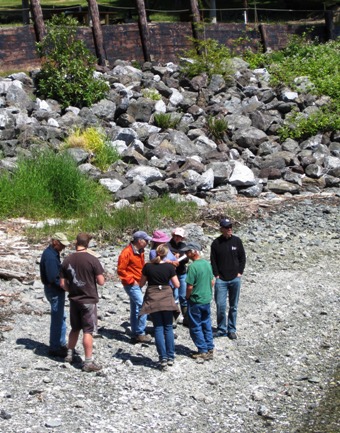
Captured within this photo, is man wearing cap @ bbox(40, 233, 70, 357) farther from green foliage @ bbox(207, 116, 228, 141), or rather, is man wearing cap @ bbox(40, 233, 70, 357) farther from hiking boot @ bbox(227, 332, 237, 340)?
green foliage @ bbox(207, 116, 228, 141)

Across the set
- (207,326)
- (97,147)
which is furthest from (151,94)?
(207,326)

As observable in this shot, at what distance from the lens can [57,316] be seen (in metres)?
10.2

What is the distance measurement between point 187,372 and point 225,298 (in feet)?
4.50

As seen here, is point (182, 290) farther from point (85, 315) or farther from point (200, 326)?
point (85, 315)

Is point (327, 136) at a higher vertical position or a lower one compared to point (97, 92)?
lower

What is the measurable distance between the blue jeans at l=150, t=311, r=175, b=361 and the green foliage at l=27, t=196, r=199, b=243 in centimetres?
570

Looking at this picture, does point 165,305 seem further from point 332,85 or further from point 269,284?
point 332,85

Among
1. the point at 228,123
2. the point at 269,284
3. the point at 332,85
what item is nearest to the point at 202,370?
the point at 269,284

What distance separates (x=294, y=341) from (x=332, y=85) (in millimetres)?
14846

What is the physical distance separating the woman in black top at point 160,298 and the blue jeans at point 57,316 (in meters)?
0.91

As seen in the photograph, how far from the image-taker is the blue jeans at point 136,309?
35.2 ft

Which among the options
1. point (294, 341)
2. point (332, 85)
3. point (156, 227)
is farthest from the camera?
point (332, 85)

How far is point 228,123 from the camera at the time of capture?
22.6 m

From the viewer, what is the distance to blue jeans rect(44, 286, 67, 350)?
1018 cm
